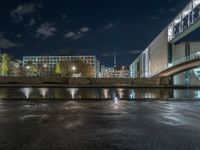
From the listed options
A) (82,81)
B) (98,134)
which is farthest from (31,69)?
(98,134)

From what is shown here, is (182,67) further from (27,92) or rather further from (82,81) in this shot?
(27,92)

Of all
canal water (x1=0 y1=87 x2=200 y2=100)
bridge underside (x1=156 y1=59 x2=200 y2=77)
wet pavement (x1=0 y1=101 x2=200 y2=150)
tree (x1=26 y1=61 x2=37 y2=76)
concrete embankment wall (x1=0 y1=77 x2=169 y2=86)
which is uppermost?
tree (x1=26 y1=61 x2=37 y2=76)

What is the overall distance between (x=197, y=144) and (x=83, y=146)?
9.67 ft

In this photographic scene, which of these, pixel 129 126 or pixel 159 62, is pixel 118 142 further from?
pixel 159 62

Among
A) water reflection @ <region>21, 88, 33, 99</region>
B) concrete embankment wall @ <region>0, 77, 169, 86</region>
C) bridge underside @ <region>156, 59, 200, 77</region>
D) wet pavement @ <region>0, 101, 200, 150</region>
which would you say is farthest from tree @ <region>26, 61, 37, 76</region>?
wet pavement @ <region>0, 101, 200, 150</region>

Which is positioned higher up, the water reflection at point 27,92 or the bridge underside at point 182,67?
the bridge underside at point 182,67

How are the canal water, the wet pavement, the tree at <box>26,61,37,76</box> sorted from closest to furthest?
the wet pavement → the canal water → the tree at <box>26,61,37,76</box>

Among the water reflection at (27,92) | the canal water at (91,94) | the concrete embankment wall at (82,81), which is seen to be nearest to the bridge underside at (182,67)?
the concrete embankment wall at (82,81)

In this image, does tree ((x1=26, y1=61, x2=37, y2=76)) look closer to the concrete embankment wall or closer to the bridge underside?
the concrete embankment wall

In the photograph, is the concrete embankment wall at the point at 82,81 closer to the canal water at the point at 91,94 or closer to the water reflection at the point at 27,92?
the water reflection at the point at 27,92

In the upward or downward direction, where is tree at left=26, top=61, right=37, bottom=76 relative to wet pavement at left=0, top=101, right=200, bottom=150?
upward

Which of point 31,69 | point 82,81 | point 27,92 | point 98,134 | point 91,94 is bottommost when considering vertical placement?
point 98,134

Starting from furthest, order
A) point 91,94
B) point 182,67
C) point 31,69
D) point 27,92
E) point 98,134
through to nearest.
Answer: point 31,69 → point 182,67 → point 27,92 → point 91,94 → point 98,134

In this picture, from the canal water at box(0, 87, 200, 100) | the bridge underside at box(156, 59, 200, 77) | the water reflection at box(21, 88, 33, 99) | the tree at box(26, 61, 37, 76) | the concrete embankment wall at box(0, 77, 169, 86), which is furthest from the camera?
the tree at box(26, 61, 37, 76)
